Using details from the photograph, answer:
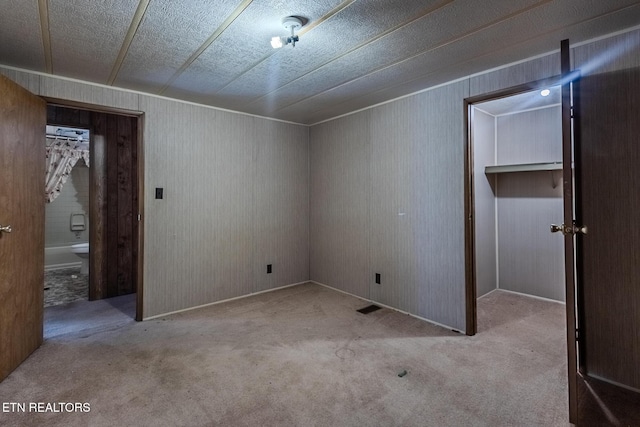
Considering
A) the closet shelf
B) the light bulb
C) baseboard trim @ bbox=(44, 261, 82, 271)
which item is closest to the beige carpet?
the closet shelf

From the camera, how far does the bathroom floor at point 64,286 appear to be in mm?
3838

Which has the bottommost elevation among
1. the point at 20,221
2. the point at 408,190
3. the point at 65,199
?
the point at 20,221

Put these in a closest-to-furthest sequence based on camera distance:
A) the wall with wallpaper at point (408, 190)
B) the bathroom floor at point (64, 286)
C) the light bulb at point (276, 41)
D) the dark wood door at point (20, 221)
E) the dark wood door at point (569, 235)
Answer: the dark wood door at point (569, 235), the light bulb at point (276, 41), the dark wood door at point (20, 221), the wall with wallpaper at point (408, 190), the bathroom floor at point (64, 286)

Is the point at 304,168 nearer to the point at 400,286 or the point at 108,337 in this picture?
the point at 400,286

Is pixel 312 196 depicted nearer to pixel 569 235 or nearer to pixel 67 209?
pixel 569 235

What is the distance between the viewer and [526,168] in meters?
3.53

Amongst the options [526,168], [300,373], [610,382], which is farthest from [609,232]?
[300,373]

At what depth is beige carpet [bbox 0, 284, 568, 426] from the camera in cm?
174

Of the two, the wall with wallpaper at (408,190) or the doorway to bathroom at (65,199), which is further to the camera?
the doorway to bathroom at (65,199)

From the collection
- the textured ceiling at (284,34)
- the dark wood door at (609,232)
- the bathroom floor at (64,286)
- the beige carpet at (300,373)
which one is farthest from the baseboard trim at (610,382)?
the bathroom floor at (64,286)

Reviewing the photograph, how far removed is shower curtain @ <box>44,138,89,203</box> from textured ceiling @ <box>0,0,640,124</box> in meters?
3.86

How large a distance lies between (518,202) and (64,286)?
243 inches

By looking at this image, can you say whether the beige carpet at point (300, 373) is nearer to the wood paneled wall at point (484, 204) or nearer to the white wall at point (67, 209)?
the wood paneled wall at point (484, 204)

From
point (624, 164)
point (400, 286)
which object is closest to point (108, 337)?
point (400, 286)
